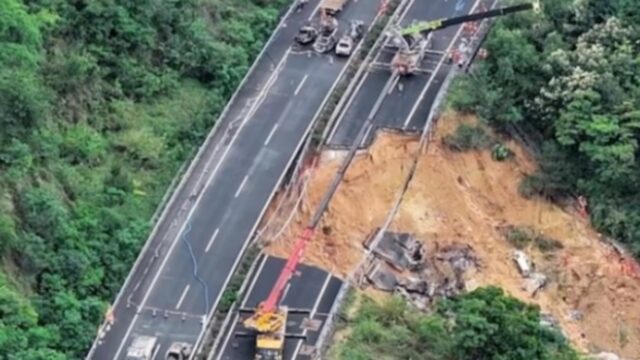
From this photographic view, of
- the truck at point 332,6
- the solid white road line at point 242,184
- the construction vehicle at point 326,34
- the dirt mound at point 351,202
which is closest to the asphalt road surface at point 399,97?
the dirt mound at point 351,202

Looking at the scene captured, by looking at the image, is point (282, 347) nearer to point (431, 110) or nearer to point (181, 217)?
point (181, 217)


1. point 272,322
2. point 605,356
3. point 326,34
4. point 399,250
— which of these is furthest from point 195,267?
point 605,356

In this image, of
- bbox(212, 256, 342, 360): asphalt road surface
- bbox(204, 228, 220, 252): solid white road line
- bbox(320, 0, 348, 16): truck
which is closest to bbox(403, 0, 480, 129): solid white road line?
bbox(320, 0, 348, 16): truck

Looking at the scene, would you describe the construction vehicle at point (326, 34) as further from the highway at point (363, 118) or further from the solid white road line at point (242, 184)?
the solid white road line at point (242, 184)

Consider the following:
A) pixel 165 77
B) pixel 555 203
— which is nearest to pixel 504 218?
pixel 555 203

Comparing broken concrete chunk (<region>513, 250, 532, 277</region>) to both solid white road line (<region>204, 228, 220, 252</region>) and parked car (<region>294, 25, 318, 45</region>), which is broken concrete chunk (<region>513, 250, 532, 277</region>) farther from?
parked car (<region>294, 25, 318, 45</region>)

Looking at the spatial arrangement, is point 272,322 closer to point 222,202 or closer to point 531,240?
point 222,202
